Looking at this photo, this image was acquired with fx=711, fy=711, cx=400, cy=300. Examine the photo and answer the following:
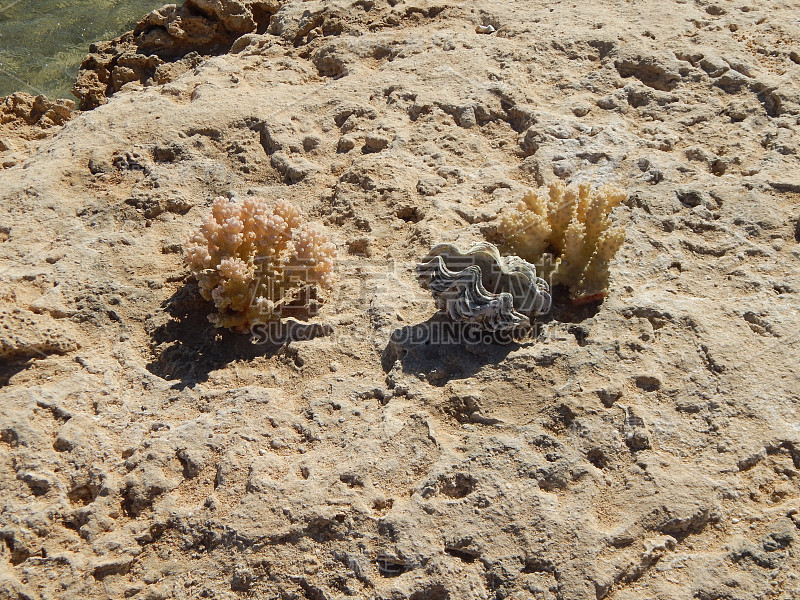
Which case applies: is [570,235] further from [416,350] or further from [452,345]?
[416,350]

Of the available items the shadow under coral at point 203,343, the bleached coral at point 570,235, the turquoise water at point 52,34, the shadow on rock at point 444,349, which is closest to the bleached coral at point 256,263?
the shadow under coral at point 203,343

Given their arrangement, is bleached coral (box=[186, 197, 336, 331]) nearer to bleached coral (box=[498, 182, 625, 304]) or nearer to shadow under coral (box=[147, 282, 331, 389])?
shadow under coral (box=[147, 282, 331, 389])

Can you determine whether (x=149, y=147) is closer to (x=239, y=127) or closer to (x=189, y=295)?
(x=239, y=127)

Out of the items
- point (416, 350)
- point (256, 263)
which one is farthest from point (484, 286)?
point (256, 263)

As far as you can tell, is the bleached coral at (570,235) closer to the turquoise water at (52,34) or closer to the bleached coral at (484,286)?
the bleached coral at (484,286)

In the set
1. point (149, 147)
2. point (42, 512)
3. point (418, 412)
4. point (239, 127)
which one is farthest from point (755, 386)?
point (149, 147)

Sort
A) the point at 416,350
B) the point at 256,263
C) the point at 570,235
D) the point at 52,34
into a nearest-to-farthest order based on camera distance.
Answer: the point at 416,350 < the point at 570,235 < the point at 256,263 < the point at 52,34
